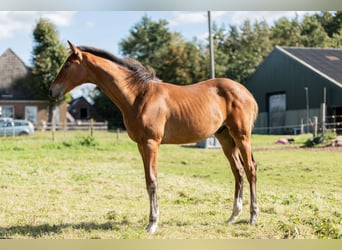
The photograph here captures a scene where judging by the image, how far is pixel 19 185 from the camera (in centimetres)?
690

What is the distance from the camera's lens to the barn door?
17161mm

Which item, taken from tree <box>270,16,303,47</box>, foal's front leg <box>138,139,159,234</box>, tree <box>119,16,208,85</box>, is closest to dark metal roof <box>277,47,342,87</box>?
tree <box>119,16,208,85</box>

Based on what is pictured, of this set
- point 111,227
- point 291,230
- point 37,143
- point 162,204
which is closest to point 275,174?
point 162,204

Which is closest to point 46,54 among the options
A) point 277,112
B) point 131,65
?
point 277,112

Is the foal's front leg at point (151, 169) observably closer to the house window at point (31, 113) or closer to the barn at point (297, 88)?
the barn at point (297, 88)

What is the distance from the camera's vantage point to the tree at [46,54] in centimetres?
1841

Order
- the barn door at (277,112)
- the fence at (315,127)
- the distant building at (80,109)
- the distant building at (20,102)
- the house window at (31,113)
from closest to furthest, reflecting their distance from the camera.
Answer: the fence at (315,127) → the barn door at (277,112) → the distant building at (20,102) → the house window at (31,113) → the distant building at (80,109)

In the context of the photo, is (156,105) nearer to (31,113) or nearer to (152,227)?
(152,227)

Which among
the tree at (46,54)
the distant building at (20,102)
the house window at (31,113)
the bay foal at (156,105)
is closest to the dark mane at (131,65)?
the bay foal at (156,105)

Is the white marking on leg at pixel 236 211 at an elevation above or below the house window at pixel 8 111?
below

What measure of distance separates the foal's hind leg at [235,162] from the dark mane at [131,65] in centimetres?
105

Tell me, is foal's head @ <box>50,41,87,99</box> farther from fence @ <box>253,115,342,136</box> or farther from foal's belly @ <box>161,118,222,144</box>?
fence @ <box>253,115,342,136</box>

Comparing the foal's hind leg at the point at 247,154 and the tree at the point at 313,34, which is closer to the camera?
the foal's hind leg at the point at 247,154

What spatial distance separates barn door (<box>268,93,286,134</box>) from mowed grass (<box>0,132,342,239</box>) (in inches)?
238
